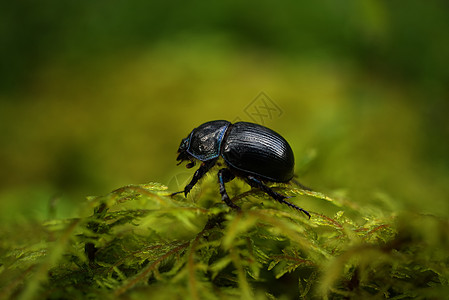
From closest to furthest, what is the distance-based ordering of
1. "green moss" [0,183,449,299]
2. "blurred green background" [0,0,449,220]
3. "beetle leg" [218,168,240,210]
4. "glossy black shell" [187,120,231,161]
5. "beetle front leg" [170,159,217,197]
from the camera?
1. "green moss" [0,183,449,299]
2. "beetle leg" [218,168,240,210]
3. "beetle front leg" [170,159,217,197]
4. "glossy black shell" [187,120,231,161]
5. "blurred green background" [0,0,449,220]

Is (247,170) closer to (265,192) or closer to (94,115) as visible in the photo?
(265,192)

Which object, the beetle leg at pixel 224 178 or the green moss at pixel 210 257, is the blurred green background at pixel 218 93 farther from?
the green moss at pixel 210 257

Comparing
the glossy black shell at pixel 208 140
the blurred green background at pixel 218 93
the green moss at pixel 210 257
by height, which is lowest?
the green moss at pixel 210 257

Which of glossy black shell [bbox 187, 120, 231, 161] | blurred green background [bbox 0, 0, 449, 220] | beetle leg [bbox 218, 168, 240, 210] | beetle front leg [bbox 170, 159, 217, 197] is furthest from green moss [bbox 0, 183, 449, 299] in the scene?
blurred green background [bbox 0, 0, 449, 220]

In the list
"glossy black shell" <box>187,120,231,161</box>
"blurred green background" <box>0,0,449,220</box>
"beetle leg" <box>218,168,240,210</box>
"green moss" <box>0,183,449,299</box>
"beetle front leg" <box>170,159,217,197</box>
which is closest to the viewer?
"green moss" <box>0,183,449,299</box>

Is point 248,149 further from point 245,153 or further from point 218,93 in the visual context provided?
point 218,93

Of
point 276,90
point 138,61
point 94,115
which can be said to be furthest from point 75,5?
point 276,90

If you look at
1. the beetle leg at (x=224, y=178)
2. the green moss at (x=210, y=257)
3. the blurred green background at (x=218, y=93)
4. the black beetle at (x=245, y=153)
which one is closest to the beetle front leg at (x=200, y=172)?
the black beetle at (x=245, y=153)

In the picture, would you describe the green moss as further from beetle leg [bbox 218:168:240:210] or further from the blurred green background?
the blurred green background
